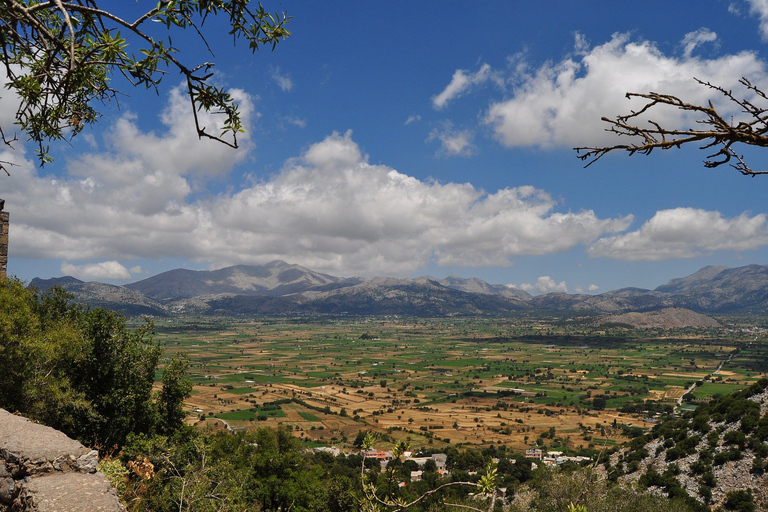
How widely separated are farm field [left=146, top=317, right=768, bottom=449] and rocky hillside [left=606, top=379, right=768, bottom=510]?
20100 mm

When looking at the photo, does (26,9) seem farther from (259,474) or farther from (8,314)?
(259,474)

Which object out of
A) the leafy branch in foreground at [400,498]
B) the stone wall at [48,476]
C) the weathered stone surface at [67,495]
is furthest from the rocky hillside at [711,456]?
the stone wall at [48,476]

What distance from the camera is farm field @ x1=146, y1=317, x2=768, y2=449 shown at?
254 feet

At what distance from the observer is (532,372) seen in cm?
14762

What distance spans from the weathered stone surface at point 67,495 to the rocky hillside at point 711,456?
110 feet

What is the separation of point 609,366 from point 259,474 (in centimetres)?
16215

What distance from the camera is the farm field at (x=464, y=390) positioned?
77.4 m

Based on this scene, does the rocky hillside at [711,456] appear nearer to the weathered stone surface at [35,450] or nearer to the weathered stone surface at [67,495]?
the weathered stone surface at [67,495]

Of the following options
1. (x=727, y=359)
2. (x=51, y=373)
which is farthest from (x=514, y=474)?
(x=727, y=359)

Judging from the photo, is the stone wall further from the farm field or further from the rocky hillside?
the rocky hillside

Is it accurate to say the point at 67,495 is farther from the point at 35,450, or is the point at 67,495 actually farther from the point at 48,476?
the point at 35,450

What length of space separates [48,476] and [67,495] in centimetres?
104

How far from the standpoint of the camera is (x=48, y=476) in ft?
28.5

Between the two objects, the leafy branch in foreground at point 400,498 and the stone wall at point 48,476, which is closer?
the leafy branch in foreground at point 400,498
